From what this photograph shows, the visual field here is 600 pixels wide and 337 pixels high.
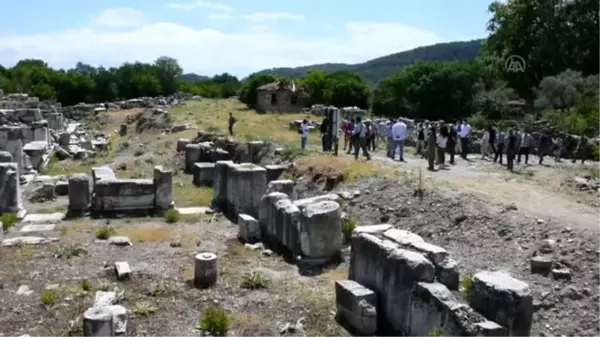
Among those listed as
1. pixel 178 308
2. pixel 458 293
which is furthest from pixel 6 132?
pixel 458 293

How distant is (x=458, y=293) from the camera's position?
10195 millimetres

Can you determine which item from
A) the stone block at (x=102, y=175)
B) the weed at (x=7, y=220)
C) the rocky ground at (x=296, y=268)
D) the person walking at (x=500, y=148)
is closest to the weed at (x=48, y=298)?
the rocky ground at (x=296, y=268)

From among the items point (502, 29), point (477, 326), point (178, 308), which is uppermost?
point (502, 29)

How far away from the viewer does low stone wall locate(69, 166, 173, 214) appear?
18.1 m

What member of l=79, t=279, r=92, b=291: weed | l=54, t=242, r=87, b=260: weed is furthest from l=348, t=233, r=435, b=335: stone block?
l=54, t=242, r=87, b=260: weed

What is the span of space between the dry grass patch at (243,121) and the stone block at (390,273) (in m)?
15.3

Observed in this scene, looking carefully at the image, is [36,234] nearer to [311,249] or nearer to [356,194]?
[311,249]

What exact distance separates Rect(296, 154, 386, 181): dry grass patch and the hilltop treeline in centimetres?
5212

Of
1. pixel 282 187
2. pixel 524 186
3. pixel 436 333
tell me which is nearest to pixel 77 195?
pixel 282 187

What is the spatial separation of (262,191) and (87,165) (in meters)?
11.3

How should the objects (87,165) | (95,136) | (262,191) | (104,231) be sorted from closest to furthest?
(104,231) < (262,191) < (87,165) < (95,136)

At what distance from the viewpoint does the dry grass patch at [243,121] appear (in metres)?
29.2

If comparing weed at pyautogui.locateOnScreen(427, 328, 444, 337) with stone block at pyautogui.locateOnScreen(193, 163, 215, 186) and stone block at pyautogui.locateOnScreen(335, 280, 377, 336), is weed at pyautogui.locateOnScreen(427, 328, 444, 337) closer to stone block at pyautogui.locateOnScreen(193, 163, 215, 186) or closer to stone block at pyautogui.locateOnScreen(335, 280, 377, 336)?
stone block at pyautogui.locateOnScreen(335, 280, 377, 336)

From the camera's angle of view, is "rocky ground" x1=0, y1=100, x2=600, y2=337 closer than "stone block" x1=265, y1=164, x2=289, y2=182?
Yes
